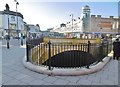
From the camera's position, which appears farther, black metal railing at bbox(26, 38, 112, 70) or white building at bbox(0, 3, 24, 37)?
white building at bbox(0, 3, 24, 37)

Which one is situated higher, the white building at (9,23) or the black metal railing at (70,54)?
the white building at (9,23)

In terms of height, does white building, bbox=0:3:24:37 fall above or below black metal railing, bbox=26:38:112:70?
above

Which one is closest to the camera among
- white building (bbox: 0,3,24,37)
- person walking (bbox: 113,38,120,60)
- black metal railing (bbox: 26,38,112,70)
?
black metal railing (bbox: 26,38,112,70)

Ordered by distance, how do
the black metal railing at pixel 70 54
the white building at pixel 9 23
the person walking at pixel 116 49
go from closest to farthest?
the black metal railing at pixel 70 54 → the person walking at pixel 116 49 → the white building at pixel 9 23

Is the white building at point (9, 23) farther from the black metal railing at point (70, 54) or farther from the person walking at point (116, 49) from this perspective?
the person walking at point (116, 49)

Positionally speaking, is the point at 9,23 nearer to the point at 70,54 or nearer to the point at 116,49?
the point at 70,54

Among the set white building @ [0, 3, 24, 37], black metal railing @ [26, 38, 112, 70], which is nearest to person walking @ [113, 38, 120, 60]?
black metal railing @ [26, 38, 112, 70]

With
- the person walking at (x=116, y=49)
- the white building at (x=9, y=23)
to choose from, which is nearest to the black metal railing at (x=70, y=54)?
the person walking at (x=116, y=49)

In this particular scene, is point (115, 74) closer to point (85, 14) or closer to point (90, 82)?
point (90, 82)

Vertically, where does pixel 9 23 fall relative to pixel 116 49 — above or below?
above

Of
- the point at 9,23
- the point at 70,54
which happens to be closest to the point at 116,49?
the point at 70,54

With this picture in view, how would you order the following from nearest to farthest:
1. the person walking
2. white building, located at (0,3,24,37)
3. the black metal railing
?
the black metal railing < the person walking < white building, located at (0,3,24,37)

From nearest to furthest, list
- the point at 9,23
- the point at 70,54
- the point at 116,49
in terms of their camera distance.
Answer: the point at 70,54, the point at 116,49, the point at 9,23

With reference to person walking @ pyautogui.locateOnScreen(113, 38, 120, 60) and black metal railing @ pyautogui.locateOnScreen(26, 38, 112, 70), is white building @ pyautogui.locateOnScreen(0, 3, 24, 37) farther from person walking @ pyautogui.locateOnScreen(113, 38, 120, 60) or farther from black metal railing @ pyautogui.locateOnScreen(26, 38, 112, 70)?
person walking @ pyautogui.locateOnScreen(113, 38, 120, 60)
